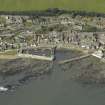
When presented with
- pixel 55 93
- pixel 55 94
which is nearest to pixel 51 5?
pixel 55 93

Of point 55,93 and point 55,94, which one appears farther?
point 55,93

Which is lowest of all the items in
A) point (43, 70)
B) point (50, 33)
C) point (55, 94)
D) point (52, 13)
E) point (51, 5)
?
point (55, 94)

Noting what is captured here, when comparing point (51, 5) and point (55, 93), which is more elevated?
point (51, 5)

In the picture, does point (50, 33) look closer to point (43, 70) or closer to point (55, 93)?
point (43, 70)

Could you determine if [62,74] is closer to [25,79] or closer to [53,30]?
[25,79]

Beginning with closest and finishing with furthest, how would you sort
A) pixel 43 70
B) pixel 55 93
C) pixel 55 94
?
1. pixel 55 94
2. pixel 55 93
3. pixel 43 70

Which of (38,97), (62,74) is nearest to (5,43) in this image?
(62,74)
